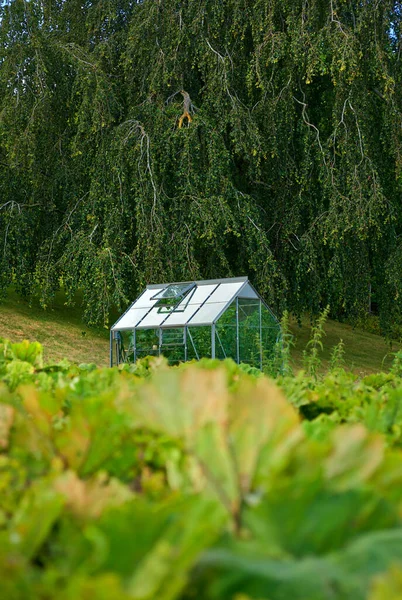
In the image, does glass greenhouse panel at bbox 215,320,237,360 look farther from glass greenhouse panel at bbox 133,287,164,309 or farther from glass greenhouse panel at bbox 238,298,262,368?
glass greenhouse panel at bbox 133,287,164,309

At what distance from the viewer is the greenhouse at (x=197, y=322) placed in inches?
382

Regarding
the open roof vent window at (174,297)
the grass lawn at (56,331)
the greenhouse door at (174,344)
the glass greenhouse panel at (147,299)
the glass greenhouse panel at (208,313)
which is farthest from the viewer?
the grass lawn at (56,331)

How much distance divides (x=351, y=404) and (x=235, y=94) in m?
11.4

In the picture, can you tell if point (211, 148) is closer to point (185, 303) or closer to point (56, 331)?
point (185, 303)

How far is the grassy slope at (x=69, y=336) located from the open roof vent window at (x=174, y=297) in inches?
77.0

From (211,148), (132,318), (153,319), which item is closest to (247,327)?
(153,319)

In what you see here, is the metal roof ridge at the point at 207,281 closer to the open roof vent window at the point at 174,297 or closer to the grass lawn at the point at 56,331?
the open roof vent window at the point at 174,297

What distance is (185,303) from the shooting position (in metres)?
10.0

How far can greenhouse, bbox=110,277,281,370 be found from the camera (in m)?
9.70

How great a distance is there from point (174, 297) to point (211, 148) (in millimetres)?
2694

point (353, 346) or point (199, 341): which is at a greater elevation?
point (199, 341)

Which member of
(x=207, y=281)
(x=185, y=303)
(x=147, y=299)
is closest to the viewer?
(x=185, y=303)

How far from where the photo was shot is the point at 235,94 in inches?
477

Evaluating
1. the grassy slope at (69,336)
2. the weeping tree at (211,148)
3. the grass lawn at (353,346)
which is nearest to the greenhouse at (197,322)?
the weeping tree at (211,148)
